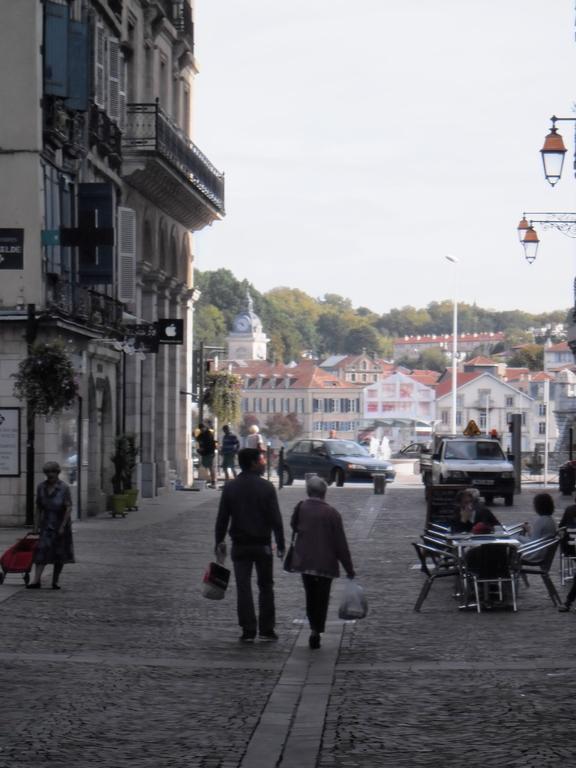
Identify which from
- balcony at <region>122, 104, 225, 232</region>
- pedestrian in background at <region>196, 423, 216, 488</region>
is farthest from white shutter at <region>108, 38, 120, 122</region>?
pedestrian in background at <region>196, 423, 216, 488</region>

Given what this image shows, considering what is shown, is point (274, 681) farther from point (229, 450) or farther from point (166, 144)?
point (229, 450)

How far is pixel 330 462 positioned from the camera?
181 ft

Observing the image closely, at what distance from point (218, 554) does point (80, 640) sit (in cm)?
133

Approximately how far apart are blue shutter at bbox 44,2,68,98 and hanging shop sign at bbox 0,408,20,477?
5412 millimetres

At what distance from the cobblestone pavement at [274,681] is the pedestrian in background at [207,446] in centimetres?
3029

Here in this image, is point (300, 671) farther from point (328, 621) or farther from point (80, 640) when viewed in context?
point (328, 621)

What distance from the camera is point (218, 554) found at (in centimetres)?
1577

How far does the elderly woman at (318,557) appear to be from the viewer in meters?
15.3

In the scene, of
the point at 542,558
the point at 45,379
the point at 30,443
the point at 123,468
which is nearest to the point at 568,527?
the point at 542,558

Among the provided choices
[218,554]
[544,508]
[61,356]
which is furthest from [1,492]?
[218,554]

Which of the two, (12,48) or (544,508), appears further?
(12,48)

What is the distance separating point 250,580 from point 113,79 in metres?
25.8

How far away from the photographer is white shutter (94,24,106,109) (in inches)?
1483

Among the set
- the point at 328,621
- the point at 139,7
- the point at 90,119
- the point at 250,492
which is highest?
the point at 139,7
